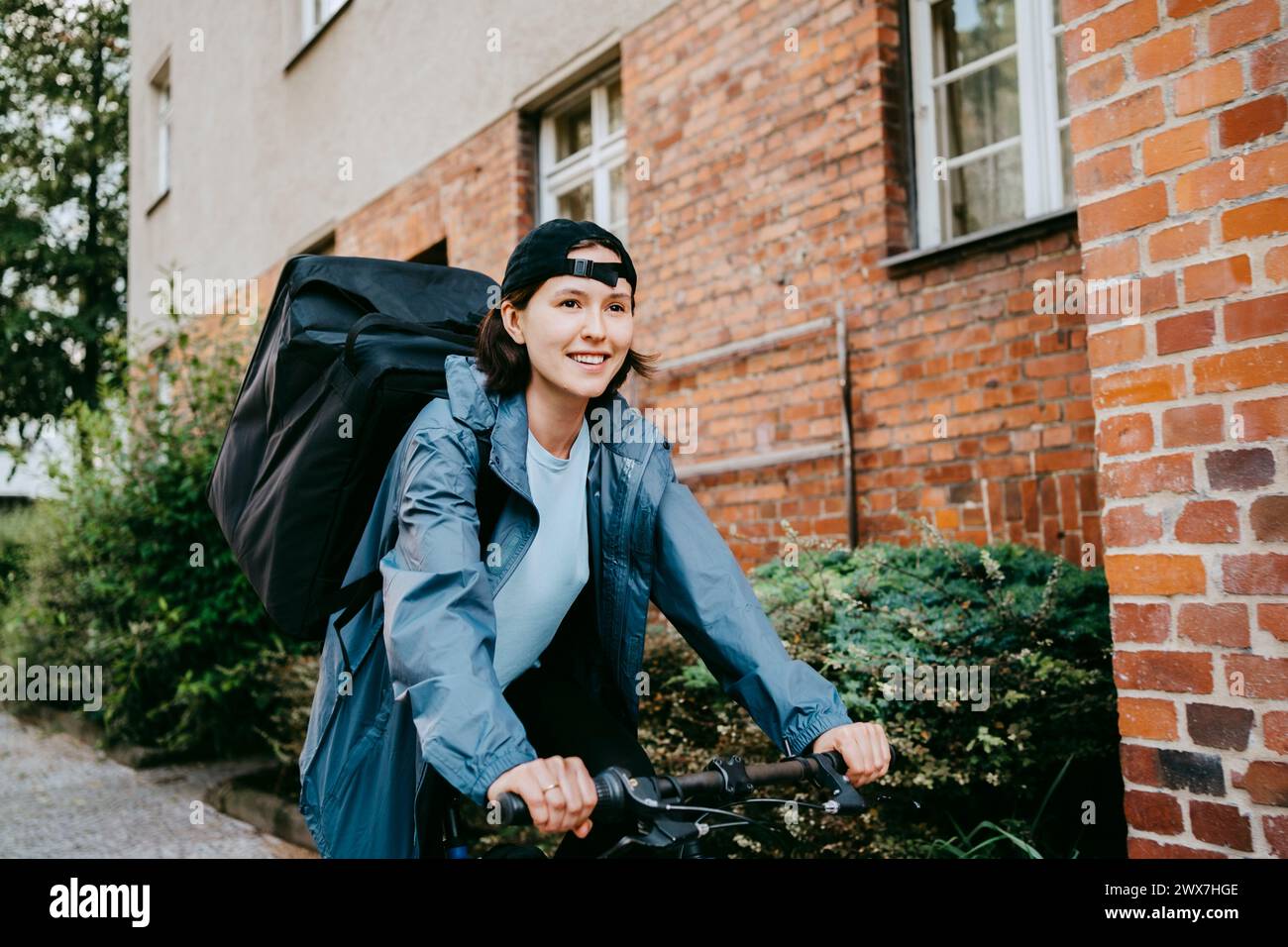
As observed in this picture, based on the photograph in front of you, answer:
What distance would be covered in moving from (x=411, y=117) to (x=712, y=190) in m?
3.86

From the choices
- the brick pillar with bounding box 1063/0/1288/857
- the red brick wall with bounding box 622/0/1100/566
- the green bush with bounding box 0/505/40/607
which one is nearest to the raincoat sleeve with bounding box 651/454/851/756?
the brick pillar with bounding box 1063/0/1288/857

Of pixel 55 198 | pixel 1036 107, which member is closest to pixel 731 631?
pixel 1036 107

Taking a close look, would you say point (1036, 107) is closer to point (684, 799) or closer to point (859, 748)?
point (859, 748)

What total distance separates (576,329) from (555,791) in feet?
2.99

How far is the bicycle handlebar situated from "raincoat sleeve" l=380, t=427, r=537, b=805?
104 mm

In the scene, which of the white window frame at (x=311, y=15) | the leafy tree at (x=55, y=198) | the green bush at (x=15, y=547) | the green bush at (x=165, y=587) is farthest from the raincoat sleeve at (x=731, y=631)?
the leafy tree at (x=55, y=198)

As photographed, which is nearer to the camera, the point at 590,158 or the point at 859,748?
the point at 859,748

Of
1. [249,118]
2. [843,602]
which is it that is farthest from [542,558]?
[249,118]

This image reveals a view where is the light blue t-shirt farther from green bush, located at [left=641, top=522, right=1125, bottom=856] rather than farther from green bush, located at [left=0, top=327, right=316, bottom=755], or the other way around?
green bush, located at [left=0, top=327, right=316, bottom=755]

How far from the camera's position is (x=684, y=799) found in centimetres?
163

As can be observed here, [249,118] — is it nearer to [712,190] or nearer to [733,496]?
[712,190]

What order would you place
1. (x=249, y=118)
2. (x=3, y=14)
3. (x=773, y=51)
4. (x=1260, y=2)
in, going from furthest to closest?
(x=3, y=14) < (x=249, y=118) < (x=773, y=51) < (x=1260, y=2)

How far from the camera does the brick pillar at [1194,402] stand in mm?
2355

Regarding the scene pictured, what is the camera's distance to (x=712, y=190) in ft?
20.5
